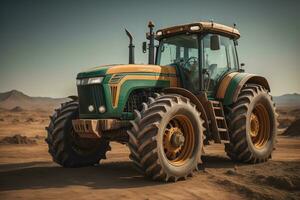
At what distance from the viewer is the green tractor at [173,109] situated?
684cm

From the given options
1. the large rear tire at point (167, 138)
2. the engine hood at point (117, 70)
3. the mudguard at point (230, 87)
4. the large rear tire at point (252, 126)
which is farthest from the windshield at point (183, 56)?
the large rear tire at point (167, 138)

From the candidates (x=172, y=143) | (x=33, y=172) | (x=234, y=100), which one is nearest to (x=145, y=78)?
(x=172, y=143)

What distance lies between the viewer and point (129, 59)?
884 cm

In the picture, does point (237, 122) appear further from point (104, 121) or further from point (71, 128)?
point (71, 128)

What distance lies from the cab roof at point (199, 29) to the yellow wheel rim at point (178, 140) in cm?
241

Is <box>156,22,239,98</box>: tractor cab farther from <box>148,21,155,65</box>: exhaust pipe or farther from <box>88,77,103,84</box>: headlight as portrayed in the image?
<box>88,77,103,84</box>: headlight

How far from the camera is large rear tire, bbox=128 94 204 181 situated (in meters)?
6.52

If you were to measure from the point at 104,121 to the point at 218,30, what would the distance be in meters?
3.79

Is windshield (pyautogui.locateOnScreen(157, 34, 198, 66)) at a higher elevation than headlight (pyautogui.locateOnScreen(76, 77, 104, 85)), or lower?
higher

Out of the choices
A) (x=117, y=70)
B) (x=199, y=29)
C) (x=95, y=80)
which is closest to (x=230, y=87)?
(x=199, y=29)

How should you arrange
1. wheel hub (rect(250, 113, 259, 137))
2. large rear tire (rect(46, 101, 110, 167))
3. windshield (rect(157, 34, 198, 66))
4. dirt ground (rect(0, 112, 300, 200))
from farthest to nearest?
wheel hub (rect(250, 113, 259, 137)) < windshield (rect(157, 34, 198, 66)) < large rear tire (rect(46, 101, 110, 167)) < dirt ground (rect(0, 112, 300, 200))

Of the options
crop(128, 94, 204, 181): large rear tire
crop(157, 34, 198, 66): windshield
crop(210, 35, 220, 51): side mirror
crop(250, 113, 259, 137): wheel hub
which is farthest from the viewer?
crop(250, 113, 259, 137): wheel hub

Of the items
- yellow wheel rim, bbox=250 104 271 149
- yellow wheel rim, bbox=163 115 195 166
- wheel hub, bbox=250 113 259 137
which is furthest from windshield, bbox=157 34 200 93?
yellow wheel rim, bbox=250 104 271 149

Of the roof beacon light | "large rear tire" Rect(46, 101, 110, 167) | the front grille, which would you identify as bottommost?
"large rear tire" Rect(46, 101, 110, 167)
